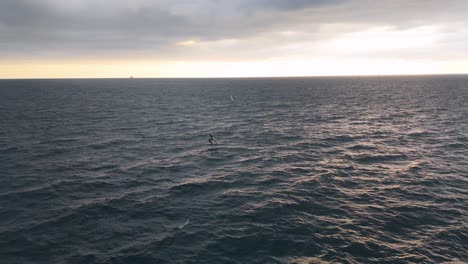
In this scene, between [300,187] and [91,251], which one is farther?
[300,187]

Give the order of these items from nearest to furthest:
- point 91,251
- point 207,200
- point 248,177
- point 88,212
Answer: point 91,251 → point 88,212 → point 207,200 → point 248,177

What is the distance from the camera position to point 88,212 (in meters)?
30.4

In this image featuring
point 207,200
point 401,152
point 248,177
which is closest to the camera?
point 207,200

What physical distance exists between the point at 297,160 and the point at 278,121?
38.3 metres

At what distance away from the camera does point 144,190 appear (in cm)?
3659

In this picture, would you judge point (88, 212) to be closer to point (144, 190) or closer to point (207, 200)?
point (144, 190)

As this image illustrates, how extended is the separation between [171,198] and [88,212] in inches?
356

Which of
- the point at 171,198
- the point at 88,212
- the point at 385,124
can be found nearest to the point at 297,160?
the point at 171,198

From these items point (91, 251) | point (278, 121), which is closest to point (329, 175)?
point (91, 251)

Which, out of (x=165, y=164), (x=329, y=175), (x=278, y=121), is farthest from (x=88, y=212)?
(x=278, y=121)

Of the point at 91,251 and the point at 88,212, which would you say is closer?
the point at 91,251

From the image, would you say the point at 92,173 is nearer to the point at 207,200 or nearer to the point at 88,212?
the point at 88,212

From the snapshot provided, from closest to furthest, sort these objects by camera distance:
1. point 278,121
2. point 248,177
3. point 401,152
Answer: point 248,177 < point 401,152 < point 278,121

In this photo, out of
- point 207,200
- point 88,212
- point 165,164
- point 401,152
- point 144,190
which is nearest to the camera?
point 88,212
